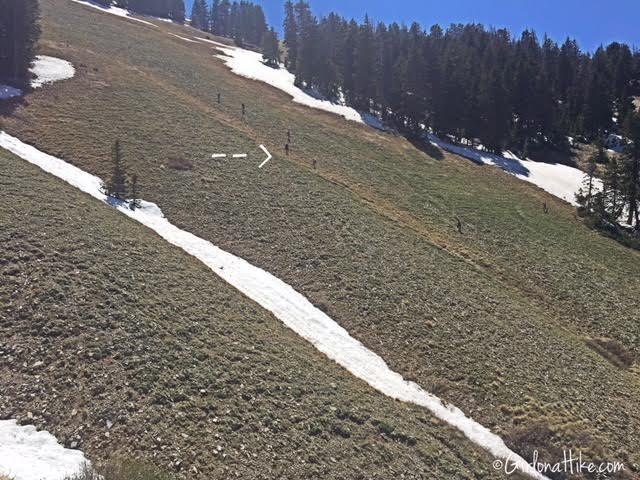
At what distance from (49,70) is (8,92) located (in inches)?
349

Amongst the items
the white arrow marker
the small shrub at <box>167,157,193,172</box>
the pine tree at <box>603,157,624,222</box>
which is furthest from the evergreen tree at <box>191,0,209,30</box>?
the pine tree at <box>603,157,624,222</box>

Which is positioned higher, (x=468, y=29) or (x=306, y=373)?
(x=468, y=29)

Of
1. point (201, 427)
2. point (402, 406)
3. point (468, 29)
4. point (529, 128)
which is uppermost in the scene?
point (468, 29)

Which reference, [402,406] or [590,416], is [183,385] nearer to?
[402,406]

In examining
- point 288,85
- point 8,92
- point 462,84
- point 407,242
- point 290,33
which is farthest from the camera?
point 290,33

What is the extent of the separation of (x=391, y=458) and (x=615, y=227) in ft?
136

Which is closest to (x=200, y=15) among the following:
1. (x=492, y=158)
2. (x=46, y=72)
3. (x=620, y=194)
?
(x=46, y=72)

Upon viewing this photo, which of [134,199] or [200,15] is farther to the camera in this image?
[200,15]

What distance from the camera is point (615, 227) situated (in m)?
44.8

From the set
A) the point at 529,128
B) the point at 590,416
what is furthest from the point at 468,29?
the point at 590,416

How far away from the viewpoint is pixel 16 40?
137 ft

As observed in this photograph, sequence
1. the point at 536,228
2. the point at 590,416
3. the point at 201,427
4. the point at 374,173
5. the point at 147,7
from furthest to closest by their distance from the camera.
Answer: the point at 147,7, the point at 374,173, the point at 536,228, the point at 590,416, the point at 201,427

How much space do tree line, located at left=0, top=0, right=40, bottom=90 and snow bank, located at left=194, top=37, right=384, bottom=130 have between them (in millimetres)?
34157

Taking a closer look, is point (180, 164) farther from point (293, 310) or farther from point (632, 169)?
point (632, 169)
